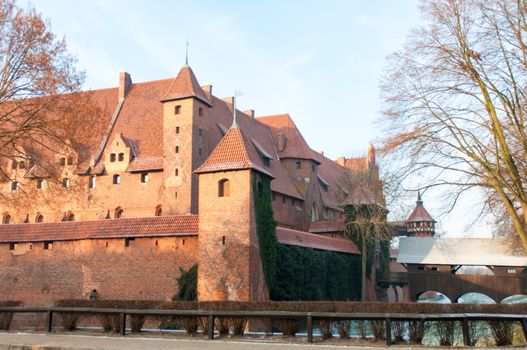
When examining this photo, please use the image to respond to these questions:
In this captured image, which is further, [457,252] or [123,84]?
[457,252]

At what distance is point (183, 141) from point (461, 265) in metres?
20.1

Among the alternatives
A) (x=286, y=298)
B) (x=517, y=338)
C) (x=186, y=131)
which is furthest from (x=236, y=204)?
(x=517, y=338)

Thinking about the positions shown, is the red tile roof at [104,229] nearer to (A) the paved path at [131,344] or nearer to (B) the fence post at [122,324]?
(B) the fence post at [122,324]

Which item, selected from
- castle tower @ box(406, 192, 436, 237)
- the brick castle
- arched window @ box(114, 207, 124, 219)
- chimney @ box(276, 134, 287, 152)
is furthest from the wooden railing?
castle tower @ box(406, 192, 436, 237)

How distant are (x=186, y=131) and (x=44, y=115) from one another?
12915mm

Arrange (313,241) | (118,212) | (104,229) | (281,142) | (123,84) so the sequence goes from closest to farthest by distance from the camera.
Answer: (104,229) → (313,241) → (118,212) → (123,84) → (281,142)

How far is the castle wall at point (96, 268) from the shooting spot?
24875 mm

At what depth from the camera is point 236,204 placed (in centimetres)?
2288

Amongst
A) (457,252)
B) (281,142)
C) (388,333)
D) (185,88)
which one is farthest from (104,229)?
(457,252)

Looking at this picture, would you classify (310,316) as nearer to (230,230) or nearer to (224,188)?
(230,230)

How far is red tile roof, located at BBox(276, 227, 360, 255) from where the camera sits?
89.2 ft

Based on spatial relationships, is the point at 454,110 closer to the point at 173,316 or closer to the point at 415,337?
the point at 415,337

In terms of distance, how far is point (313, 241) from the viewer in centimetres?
3080

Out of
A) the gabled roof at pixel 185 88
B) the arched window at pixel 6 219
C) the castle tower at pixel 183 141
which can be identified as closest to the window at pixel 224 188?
the castle tower at pixel 183 141
